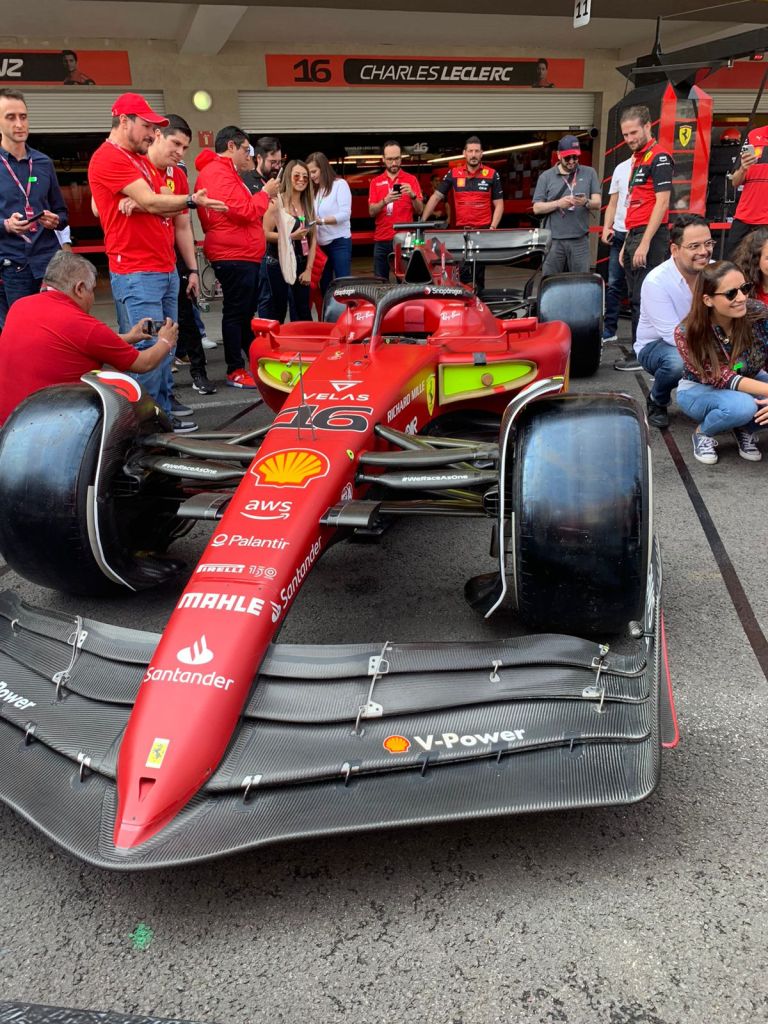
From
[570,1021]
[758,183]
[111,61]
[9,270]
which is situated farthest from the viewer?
[111,61]

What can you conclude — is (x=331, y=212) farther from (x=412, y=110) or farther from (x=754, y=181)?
(x=412, y=110)

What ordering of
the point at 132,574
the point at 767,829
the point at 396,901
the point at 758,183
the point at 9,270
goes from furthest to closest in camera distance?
the point at 758,183 < the point at 9,270 < the point at 132,574 < the point at 767,829 < the point at 396,901

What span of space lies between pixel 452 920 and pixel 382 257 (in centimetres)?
748

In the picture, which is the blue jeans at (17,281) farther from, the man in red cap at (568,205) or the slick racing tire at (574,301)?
the man in red cap at (568,205)

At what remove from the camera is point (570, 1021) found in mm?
1537

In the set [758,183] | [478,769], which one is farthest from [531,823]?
[758,183]

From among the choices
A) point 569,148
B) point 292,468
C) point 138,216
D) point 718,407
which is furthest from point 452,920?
point 569,148

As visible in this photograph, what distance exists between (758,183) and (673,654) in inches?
228

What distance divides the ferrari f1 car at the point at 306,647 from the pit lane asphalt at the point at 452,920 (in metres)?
0.23

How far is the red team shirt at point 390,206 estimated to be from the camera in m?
8.07

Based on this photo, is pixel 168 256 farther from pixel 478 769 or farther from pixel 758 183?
pixel 758 183

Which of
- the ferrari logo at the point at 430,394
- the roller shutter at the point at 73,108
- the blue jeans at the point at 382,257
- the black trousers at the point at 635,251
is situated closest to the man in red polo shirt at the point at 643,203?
the black trousers at the point at 635,251

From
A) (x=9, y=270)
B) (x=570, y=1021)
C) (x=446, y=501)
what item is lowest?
(x=570, y=1021)

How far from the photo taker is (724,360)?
174 inches
